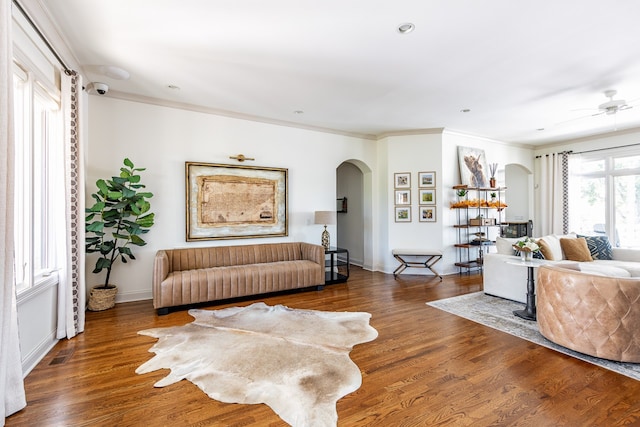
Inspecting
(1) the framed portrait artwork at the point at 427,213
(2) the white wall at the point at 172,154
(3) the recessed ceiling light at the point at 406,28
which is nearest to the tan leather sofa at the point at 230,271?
(2) the white wall at the point at 172,154

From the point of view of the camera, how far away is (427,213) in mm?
6180

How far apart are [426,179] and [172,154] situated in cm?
474

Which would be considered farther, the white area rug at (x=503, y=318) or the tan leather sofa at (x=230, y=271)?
the tan leather sofa at (x=230, y=271)

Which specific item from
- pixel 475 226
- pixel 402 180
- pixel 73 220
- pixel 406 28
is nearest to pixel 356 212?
pixel 402 180

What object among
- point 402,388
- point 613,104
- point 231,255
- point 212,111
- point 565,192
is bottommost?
point 402,388

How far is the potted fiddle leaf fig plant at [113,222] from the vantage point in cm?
380

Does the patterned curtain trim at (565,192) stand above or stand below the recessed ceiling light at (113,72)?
below

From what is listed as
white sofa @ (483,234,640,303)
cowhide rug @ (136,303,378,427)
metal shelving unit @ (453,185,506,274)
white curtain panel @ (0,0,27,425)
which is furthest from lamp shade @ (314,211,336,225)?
white curtain panel @ (0,0,27,425)

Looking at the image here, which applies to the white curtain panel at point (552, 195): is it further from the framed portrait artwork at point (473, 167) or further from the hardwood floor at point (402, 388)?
the hardwood floor at point (402, 388)

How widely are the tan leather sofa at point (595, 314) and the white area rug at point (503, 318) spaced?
0.06 m

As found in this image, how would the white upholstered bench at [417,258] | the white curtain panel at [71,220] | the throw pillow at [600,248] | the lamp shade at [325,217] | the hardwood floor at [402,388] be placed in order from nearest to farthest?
the hardwood floor at [402,388] < the white curtain panel at [71,220] < the throw pillow at [600,248] < the lamp shade at [325,217] < the white upholstered bench at [417,258]

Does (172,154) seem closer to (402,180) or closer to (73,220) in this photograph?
(73,220)

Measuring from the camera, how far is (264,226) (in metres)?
5.31

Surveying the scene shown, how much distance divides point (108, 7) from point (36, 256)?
2.34 m
